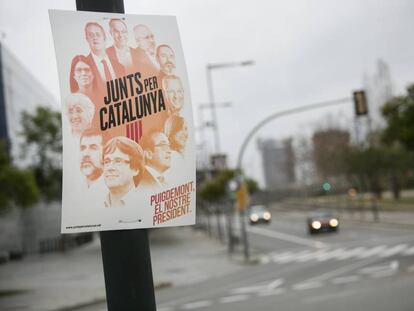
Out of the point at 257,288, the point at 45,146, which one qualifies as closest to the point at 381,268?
the point at 257,288

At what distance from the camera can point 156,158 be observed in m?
2.95

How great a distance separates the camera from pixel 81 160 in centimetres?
283

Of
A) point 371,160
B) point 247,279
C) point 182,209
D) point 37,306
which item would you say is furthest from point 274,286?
point 371,160

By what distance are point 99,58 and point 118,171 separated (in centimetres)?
55

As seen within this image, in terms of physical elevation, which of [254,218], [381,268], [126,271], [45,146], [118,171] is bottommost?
[381,268]

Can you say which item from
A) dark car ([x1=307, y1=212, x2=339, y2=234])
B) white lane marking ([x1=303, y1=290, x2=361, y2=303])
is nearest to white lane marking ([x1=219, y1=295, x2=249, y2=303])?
white lane marking ([x1=303, y1=290, x2=361, y2=303])

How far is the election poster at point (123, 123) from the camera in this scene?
9.29 ft

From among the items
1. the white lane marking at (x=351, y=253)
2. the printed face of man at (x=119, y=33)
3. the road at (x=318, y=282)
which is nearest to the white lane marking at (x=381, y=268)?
the road at (x=318, y=282)

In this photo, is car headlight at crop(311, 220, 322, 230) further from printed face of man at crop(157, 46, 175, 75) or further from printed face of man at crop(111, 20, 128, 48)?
printed face of man at crop(111, 20, 128, 48)

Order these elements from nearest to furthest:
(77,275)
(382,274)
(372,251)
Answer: (382,274)
(77,275)
(372,251)

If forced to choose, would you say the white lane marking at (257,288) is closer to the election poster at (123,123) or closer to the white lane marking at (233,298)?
the white lane marking at (233,298)

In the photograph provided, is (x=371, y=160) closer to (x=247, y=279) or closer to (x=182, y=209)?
(x=247, y=279)

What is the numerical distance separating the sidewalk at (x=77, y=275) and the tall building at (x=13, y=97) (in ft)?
24.4

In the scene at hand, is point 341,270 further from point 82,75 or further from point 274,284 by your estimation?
point 82,75
